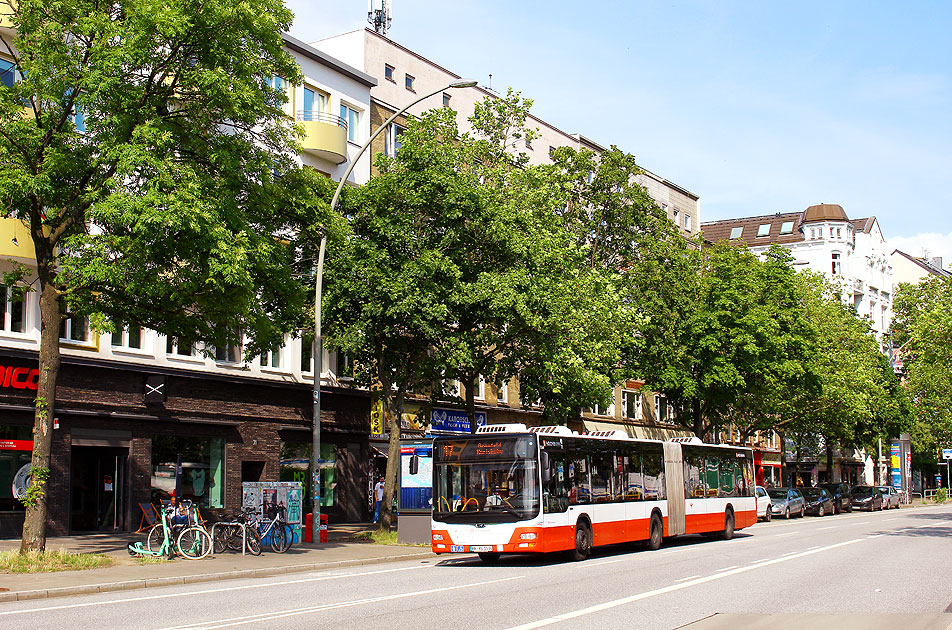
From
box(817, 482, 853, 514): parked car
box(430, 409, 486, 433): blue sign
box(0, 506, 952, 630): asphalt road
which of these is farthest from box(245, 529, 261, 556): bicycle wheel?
box(817, 482, 853, 514): parked car

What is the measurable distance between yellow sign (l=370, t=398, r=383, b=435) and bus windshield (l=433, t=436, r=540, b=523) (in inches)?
607

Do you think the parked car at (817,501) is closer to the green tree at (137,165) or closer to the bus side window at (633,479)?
the bus side window at (633,479)

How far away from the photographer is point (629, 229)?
1702 inches

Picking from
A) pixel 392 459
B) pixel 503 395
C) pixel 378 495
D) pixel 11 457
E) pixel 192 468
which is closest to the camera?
pixel 11 457

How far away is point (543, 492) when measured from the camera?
816 inches

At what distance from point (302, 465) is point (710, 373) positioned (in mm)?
20184

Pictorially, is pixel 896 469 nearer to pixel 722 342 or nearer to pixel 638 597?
pixel 722 342

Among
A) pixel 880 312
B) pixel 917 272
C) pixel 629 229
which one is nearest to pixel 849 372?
pixel 629 229

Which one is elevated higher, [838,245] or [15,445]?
[838,245]

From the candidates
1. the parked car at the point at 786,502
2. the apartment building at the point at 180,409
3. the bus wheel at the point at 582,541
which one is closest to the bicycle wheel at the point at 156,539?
the apartment building at the point at 180,409

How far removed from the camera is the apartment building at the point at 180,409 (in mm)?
25672

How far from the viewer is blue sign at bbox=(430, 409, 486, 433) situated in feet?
120

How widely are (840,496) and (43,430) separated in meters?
49.6

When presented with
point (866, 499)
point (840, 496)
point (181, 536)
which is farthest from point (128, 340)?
point (866, 499)
